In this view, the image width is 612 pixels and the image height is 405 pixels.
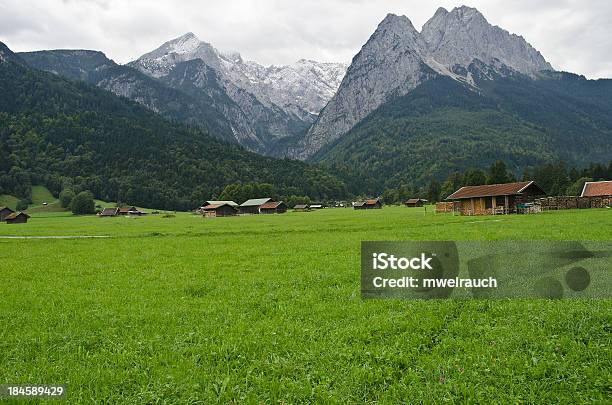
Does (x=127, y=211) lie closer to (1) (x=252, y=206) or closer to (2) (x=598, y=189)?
(1) (x=252, y=206)

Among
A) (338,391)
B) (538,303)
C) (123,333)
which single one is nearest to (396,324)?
(338,391)

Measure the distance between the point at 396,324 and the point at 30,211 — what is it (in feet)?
623

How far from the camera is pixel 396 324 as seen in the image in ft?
31.4

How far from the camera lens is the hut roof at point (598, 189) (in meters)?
70.9

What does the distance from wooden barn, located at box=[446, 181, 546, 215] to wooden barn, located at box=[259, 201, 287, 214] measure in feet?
275

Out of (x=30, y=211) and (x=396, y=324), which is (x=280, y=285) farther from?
(x=30, y=211)

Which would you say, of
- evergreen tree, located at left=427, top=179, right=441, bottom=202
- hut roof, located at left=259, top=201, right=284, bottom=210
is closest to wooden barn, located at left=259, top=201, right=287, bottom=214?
hut roof, located at left=259, top=201, right=284, bottom=210

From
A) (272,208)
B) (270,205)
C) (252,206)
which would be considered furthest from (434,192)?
(252,206)

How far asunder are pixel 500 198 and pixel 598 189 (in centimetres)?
2245

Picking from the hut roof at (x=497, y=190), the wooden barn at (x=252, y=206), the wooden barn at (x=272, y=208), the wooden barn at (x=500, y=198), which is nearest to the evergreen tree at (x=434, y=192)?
the wooden barn at (x=272, y=208)

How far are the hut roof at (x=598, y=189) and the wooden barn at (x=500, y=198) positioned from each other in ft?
42.4

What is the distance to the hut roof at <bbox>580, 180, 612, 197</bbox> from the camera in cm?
7093

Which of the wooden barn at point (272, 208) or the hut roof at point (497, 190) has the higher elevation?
the hut roof at point (497, 190)

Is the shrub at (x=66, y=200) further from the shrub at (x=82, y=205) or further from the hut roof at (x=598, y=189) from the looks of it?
the hut roof at (x=598, y=189)
